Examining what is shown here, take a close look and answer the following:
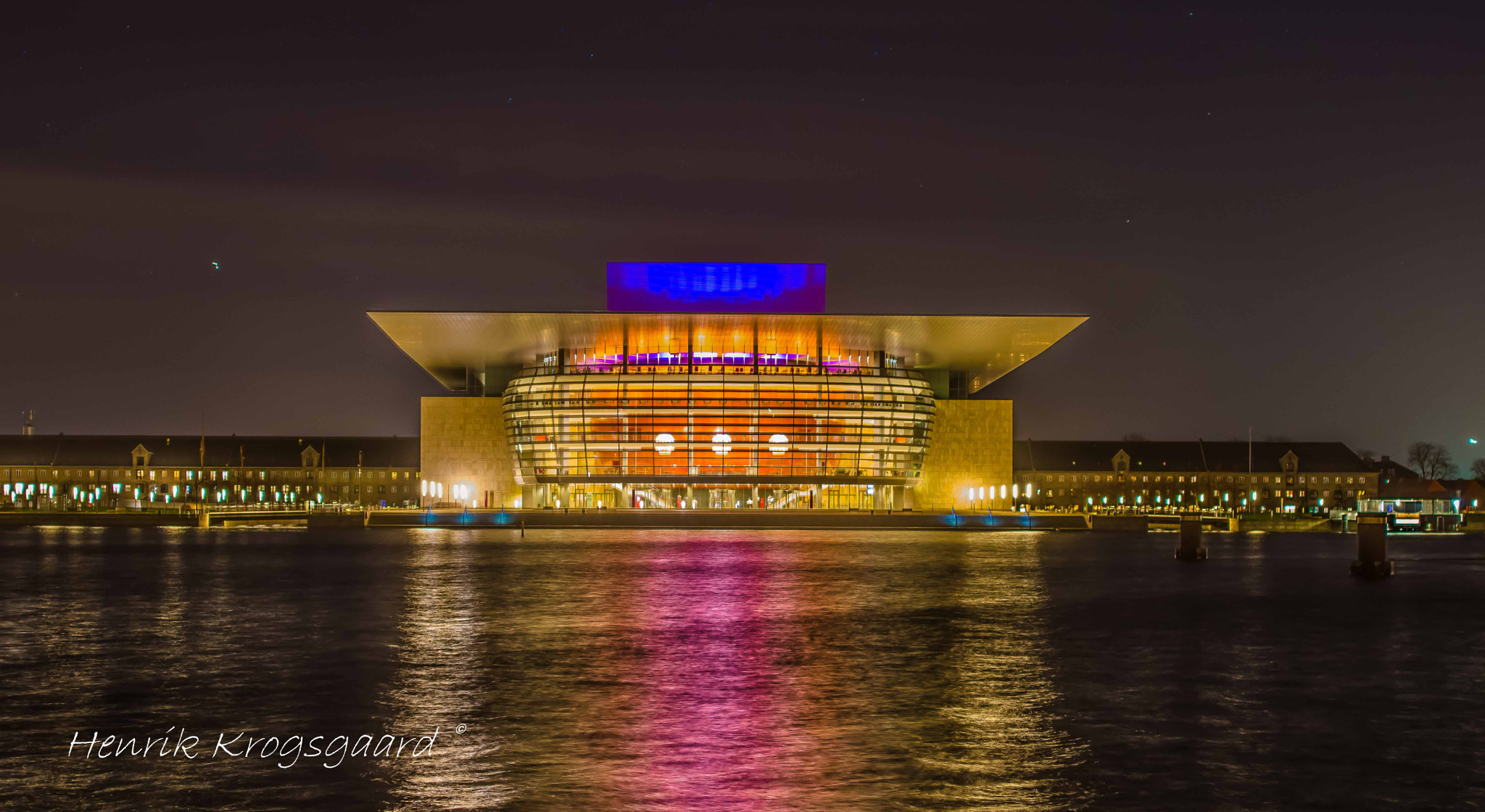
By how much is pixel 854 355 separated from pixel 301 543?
142 ft

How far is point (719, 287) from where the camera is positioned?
82.1 metres

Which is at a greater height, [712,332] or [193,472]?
[712,332]

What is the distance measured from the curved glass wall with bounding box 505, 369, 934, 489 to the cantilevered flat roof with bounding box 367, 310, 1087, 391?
2268 millimetres

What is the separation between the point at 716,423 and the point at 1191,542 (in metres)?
44.8

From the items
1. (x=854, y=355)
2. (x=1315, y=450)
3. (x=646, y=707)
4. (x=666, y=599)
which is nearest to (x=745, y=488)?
(x=854, y=355)

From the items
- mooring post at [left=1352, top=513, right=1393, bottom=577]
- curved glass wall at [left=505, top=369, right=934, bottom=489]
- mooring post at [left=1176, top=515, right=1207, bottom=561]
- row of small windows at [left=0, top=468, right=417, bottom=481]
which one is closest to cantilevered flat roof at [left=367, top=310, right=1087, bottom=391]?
curved glass wall at [left=505, top=369, right=934, bottom=489]

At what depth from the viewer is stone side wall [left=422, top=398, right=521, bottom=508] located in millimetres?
88875

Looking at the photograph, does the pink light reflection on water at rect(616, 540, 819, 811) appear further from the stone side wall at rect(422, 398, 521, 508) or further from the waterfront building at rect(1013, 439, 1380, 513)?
the waterfront building at rect(1013, 439, 1380, 513)

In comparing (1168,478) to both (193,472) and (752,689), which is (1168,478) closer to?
(193,472)

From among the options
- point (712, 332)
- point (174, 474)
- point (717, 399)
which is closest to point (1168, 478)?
point (717, 399)

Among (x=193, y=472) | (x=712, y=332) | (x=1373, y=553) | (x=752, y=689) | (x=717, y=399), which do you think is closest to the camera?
(x=752, y=689)

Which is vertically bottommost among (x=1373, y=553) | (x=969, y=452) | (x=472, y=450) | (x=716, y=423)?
(x=1373, y=553)

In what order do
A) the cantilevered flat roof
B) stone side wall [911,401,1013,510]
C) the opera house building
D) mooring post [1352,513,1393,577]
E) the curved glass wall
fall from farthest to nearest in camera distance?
stone side wall [911,401,1013,510] < the curved glass wall < the opera house building < the cantilevered flat roof < mooring post [1352,513,1393,577]

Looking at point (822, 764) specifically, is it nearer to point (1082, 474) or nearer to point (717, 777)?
point (717, 777)
